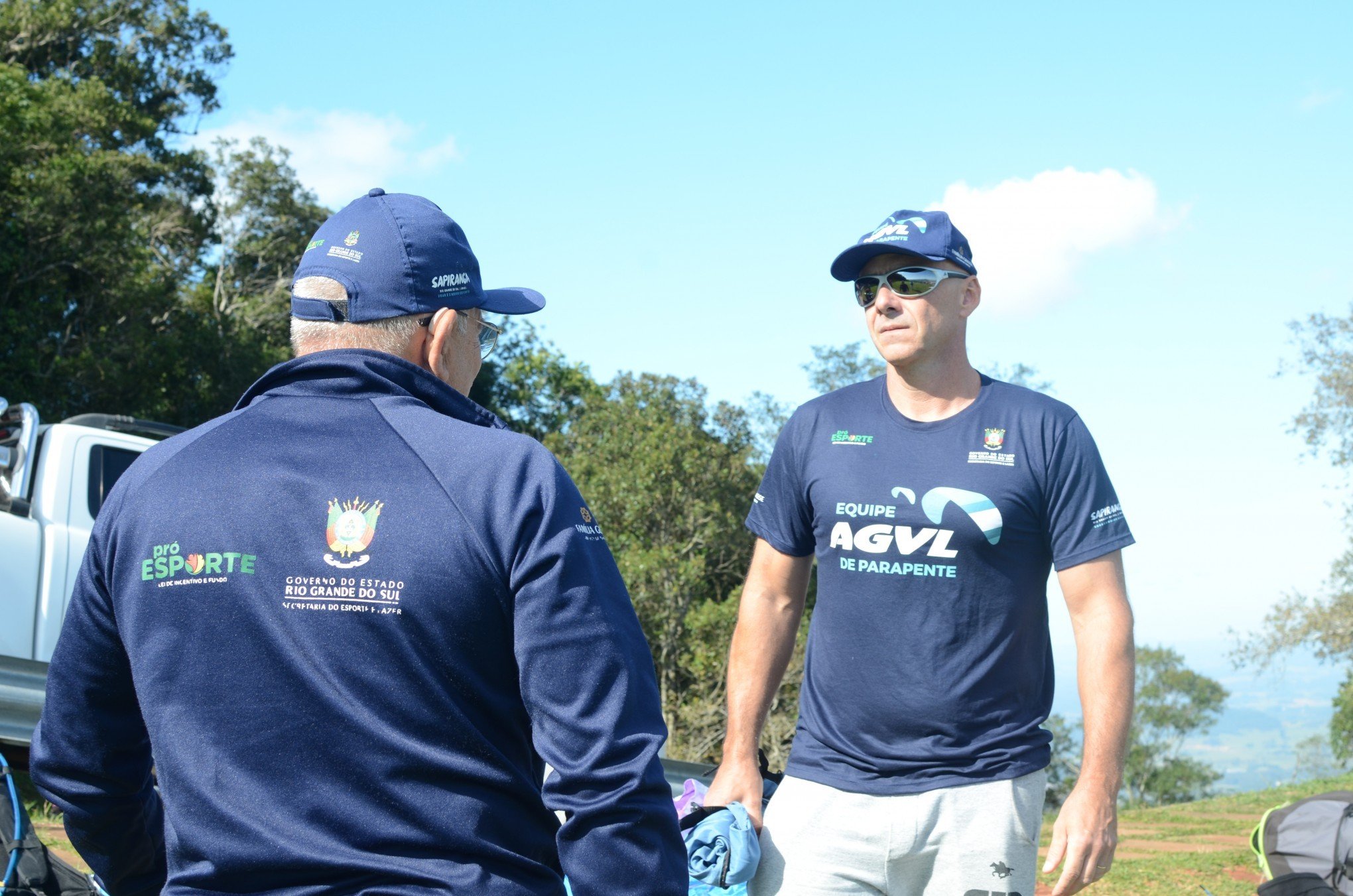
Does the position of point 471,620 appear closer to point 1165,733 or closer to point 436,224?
point 436,224

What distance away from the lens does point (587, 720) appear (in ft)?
5.59

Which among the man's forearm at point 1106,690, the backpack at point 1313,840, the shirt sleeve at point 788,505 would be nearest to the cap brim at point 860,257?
the shirt sleeve at point 788,505

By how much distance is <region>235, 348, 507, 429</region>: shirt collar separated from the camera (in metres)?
1.90

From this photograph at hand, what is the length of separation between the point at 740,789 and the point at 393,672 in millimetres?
1985

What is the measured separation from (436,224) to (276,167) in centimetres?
2770

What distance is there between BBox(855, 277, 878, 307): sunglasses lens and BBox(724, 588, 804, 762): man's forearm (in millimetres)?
906

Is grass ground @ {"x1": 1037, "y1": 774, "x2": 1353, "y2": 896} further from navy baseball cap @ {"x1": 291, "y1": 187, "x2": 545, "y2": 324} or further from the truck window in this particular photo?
the truck window

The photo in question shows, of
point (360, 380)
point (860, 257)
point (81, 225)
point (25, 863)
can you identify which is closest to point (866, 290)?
point (860, 257)

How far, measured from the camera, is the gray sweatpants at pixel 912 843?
3207mm

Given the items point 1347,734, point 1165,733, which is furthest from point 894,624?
point 1165,733

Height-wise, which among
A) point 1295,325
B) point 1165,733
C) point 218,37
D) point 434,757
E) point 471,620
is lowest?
point 1165,733

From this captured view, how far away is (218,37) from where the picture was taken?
2800cm

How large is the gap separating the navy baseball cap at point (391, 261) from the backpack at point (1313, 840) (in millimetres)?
5002

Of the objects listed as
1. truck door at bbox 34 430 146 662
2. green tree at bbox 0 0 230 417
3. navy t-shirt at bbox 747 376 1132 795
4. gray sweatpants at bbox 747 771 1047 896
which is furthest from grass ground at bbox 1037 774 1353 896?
green tree at bbox 0 0 230 417
